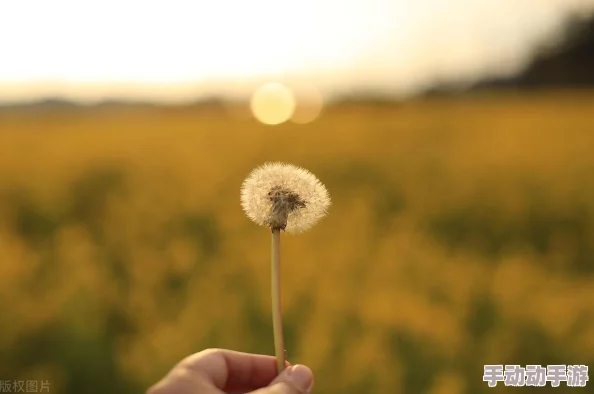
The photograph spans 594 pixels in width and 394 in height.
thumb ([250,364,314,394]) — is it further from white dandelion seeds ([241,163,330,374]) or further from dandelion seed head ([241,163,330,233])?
dandelion seed head ([241,163,330,233])

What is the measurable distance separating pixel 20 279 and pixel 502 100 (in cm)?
816

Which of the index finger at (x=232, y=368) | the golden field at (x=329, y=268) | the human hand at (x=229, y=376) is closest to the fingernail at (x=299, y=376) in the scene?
the human hand at (x=229, y=376)

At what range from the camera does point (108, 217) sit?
3.40 m

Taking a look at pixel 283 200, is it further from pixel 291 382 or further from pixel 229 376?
pixel 229 376

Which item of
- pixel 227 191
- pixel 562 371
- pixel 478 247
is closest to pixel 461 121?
pixel 227 191

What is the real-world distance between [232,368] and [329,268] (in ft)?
4.55

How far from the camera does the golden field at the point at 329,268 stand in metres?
2.09

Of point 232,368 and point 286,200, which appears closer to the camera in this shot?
point 286,200

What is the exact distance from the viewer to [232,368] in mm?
1174

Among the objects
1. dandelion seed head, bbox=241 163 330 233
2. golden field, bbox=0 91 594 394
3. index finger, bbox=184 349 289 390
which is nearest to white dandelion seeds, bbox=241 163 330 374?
dandelion seed head, bbox=241 163 330 233

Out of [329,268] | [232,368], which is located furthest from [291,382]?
[329,268]

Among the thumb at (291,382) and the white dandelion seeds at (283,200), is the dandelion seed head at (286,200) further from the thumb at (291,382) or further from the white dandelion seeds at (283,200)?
the thumb at (291,382)

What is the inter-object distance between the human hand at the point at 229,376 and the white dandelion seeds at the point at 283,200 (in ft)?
0.19

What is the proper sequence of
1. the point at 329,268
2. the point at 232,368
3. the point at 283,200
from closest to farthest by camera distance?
the point at 283,200 → the point at 232,368 → the point at 329,268
